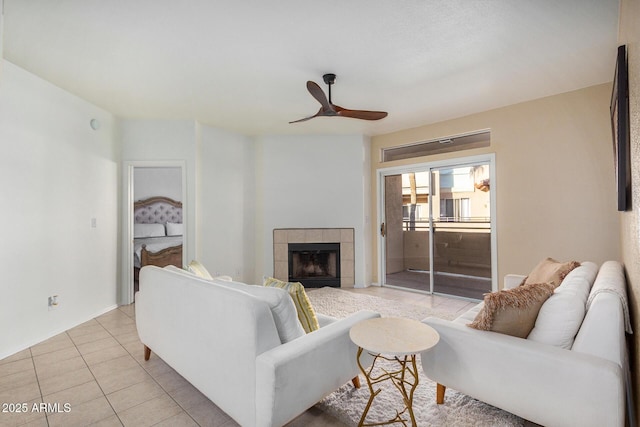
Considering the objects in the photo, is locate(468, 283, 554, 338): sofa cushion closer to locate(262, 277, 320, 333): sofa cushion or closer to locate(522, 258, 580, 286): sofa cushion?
locate(522, 258, 580, 286): sofa cushion

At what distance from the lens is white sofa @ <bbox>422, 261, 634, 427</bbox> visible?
4.34ft

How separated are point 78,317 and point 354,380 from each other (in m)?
3.29

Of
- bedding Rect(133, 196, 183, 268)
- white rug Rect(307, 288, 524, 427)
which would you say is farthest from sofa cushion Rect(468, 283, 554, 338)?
bedding Rect(133, 196, 183, 268)

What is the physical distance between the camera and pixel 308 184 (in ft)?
16.7

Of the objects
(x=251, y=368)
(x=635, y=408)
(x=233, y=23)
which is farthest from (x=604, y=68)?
(x=251, y=368)

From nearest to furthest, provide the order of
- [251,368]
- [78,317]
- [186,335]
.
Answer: [251,368], [186,335], [78,317]

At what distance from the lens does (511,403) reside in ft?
5.03

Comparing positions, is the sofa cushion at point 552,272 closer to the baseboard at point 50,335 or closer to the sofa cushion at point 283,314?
the sofa cushion at point 283,314

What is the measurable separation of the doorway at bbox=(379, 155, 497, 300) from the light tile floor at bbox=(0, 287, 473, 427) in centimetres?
339

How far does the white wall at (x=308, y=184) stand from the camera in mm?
5074

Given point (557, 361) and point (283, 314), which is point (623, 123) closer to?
point (557, 361)

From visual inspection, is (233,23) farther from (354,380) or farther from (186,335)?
(354,380)

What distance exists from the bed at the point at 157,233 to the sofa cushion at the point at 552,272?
17.0ft

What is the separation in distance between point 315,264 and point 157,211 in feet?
11.9
